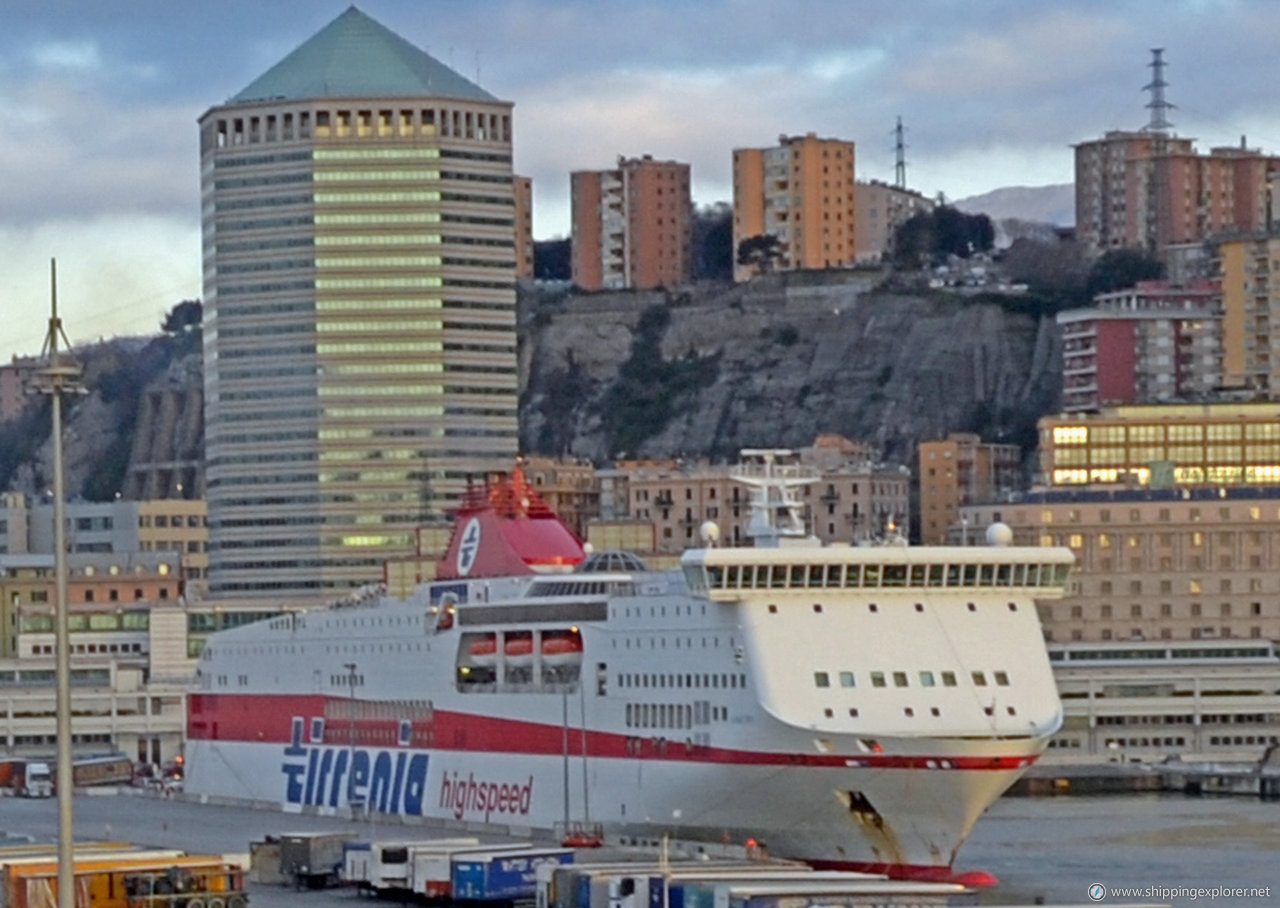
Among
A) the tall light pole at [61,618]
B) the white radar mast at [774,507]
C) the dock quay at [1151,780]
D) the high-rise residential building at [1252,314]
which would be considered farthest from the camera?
the high-rise residential building at [1252,314]

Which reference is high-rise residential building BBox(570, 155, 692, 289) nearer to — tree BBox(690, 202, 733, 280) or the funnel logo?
tree BBox(690, 202, 733, 280)

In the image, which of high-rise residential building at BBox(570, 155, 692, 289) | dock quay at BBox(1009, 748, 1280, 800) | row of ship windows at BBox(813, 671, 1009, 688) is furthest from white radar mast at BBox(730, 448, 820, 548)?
high-rise residential building at BBox(570, 155, 692, 289)

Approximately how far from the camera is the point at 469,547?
63.9 m

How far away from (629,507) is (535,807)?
238ft

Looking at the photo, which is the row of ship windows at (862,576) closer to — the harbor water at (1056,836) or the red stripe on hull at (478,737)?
the red stripe on hull at (478,737)

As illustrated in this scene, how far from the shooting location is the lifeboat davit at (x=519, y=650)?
2297 inches

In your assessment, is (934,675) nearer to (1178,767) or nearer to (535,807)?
(535,807)

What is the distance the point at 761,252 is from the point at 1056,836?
348ft

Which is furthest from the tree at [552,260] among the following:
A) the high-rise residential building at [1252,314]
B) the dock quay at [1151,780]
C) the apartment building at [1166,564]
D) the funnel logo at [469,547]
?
the funnel logo at [469,547]

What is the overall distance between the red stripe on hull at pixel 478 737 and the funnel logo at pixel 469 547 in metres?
3.22

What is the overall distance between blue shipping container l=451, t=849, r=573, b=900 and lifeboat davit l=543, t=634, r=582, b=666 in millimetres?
9163

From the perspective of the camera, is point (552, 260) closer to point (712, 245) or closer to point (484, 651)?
point (712, 245)

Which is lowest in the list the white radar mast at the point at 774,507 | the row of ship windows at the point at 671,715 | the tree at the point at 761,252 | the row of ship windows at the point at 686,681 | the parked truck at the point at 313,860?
the parked truck at the point at 313,860

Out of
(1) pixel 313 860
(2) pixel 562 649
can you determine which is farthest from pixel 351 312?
(1) pixel 313 860
